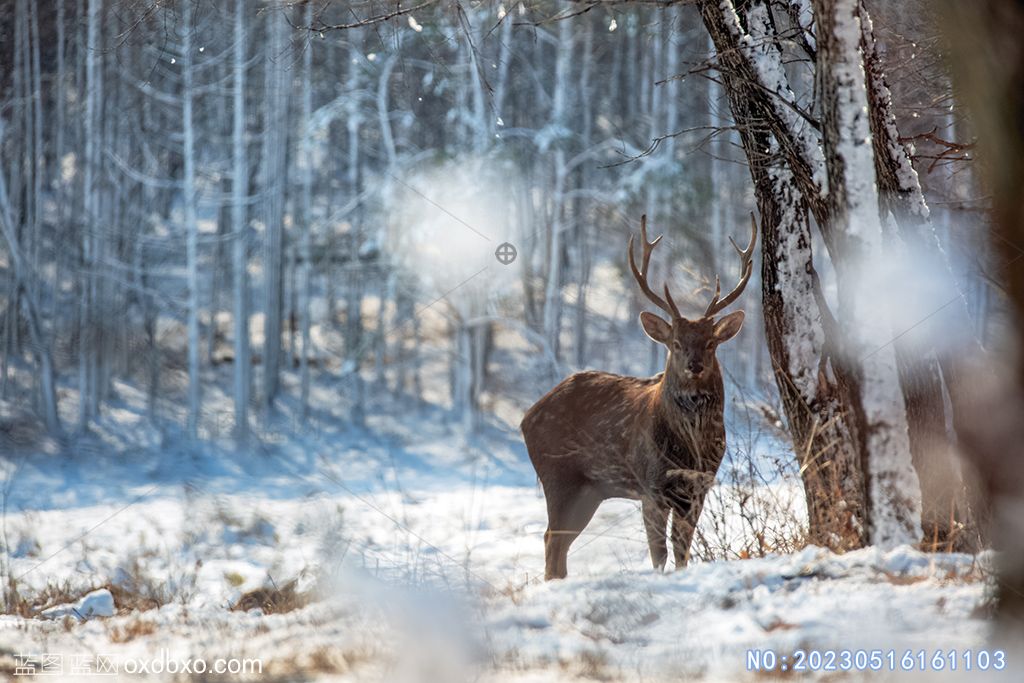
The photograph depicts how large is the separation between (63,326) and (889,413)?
24077 mm

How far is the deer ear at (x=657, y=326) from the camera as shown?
644 centimetres

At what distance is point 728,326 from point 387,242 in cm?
1546

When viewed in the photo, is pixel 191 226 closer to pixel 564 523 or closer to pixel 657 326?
pixel 564 523

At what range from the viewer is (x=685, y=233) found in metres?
23.4

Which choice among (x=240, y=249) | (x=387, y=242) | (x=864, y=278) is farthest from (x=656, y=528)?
(x=240, y=249)

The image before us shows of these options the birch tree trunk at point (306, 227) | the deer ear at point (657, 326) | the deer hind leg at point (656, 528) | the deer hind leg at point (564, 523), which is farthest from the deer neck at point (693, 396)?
the birch tree trunk at point (306, 227)

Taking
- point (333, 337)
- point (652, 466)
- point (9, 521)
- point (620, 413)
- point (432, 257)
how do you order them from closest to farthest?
1. point (652, 466)
2. point (620, 413)
3. point (9, 521)
4. point (432, 257)
5. point (333, 337)

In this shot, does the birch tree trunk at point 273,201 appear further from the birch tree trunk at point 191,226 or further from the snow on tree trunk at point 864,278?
the snow on tree trunk at point 864,278

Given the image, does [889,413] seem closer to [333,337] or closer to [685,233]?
[685,233]

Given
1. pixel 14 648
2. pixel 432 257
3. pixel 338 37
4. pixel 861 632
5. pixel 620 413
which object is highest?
pixel 338 37

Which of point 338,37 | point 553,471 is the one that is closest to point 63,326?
point 338,37

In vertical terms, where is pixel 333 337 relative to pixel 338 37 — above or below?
below

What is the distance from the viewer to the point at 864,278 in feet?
14.0

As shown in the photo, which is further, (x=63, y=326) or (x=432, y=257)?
(x=63, y=326)
